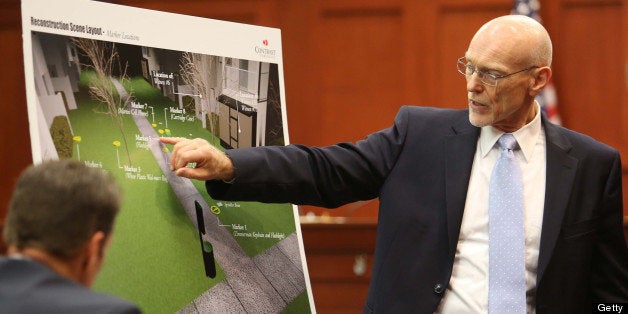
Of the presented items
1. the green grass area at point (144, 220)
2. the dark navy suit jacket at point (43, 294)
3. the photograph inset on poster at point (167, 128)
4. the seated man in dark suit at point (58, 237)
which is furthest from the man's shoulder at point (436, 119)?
the dark navy suit jacket at point (43, 294)

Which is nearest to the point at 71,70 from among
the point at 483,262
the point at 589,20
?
the point at 483,262

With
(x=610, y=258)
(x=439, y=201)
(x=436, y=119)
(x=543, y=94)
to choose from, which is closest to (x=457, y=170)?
(x=439, y=201)

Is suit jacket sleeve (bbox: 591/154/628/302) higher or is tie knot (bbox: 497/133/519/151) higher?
tie knot (bbox: 497/133/519/151)

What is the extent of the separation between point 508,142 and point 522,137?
0.20 ft

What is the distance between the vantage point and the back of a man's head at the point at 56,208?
4.69 ft

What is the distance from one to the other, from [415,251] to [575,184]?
547 mm

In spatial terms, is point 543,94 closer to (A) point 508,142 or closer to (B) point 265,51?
(A) point 508,142

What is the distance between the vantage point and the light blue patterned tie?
2484 millimetres

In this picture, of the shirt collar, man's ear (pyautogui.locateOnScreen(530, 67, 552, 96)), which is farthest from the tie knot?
man's ear (pyautogui.locateOnScreen(530, 67, 552, 96))

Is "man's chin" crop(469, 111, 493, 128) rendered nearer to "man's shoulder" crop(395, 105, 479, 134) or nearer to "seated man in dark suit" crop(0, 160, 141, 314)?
"man's shoulder" crop(395, 105, 479, 134)

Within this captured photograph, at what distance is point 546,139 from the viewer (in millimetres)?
2701

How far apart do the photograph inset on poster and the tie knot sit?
2.33 feet

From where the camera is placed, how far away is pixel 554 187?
2.60m

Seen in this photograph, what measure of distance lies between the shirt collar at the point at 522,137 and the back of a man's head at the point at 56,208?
4.91 feet
